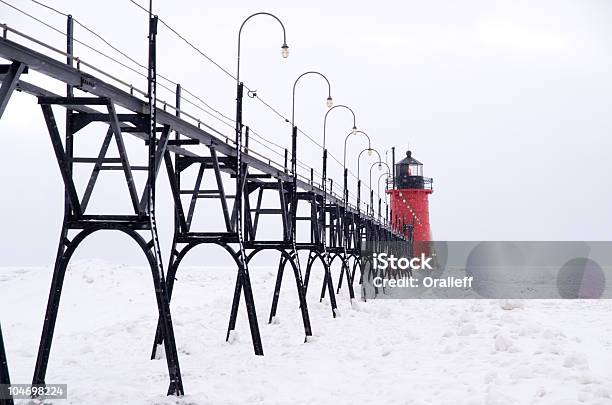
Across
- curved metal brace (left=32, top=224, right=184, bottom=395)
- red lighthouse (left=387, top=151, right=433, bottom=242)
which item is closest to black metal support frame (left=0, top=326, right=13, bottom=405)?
curved metal brace (left=32, top=224, right=184, bottom=395)

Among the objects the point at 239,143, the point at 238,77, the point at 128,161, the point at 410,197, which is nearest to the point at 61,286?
the point at 128,161

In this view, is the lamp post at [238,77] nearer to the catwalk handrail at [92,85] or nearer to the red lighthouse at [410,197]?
the catwalk handrail at [92,85]

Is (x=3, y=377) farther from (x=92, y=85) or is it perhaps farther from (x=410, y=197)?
(x=410, y=197)

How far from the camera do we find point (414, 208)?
70375 millimetres

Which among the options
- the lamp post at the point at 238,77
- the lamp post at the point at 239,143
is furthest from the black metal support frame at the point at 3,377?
the lamp post at the point at 238,77

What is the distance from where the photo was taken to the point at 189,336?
62.8 feet

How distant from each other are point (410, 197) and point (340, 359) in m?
55.1

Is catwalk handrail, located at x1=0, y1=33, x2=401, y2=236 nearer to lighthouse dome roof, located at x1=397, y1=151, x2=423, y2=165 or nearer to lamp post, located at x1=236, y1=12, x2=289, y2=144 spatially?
lamp post, located at x1=236, y1=12, x2=289, y2=144

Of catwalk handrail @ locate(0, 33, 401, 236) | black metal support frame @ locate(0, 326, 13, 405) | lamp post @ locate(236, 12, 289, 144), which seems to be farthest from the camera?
lamp post @ locate(236, 12, 289, 144)

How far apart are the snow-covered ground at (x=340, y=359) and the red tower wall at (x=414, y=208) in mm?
41178

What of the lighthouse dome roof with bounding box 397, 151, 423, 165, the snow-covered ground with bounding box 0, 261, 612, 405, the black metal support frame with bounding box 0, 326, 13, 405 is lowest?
the snow-covered ground with bounding box 0, 261, 612, 405

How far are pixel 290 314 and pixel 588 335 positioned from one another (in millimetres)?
11175

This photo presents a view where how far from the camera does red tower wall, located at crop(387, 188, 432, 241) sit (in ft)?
229

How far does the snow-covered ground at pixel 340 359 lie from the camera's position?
11.6 meters
